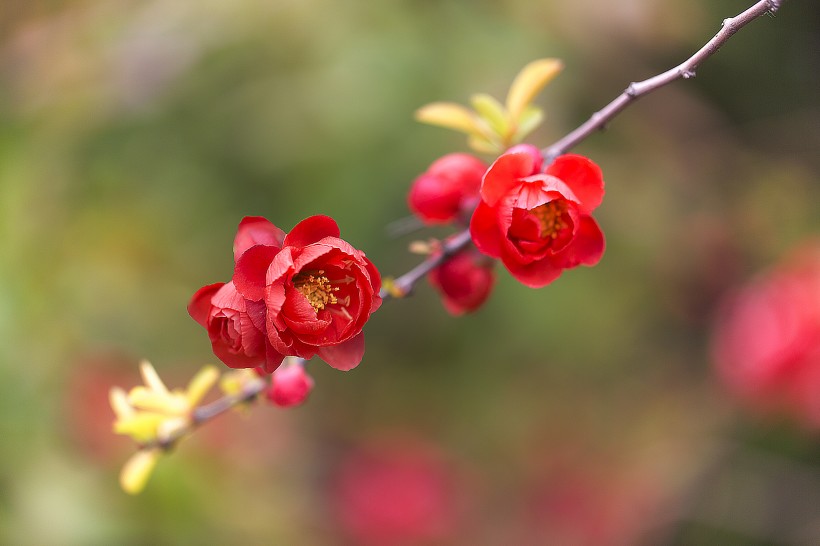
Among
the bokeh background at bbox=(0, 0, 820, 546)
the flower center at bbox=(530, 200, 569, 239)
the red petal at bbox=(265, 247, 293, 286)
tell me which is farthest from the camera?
the bokeh background at bbox=(0, 0, 820, 546)

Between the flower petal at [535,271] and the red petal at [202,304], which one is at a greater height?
the red petal at [202,304]

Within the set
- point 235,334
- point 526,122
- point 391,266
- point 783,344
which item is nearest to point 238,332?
point 235,334

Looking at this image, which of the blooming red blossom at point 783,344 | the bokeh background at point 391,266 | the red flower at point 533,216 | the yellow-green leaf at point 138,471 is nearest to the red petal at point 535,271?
the red flower at point 533,216

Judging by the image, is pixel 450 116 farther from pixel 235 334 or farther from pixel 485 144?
pixel 235 334

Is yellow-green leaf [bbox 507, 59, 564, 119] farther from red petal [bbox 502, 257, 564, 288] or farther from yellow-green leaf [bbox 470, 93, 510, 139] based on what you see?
red petal [bbox 502, 257, 564, 288]

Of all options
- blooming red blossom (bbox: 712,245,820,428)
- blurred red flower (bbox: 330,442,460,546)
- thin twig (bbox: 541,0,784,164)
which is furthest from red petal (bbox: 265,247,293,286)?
blurred red flower (bbox: 330,442,460,546)

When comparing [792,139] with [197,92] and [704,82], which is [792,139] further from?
[197,92]

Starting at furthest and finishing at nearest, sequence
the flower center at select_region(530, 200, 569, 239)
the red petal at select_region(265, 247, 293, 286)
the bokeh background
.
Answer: the bokeh background, the flower center at select_region(530, 200, 569, 239), the red petal at select_region(265, 247, 293, 286)

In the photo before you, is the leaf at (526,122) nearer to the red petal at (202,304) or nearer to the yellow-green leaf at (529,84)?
the yellow-green leaf at (529,84)
